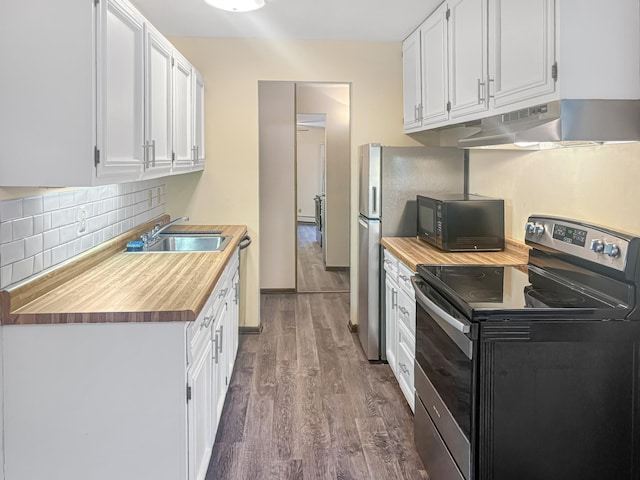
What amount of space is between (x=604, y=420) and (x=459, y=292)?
630 millimetres

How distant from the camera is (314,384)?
11.7 feet

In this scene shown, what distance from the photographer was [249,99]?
14.3ft

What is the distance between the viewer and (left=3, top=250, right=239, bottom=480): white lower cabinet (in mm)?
1862

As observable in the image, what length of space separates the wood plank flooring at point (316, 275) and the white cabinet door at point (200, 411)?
12.7 ft

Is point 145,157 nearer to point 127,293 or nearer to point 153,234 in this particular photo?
point 127,293

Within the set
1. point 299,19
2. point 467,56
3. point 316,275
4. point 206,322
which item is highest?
point 299,19

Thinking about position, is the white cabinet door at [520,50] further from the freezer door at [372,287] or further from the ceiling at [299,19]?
the freezer door at [372,287]

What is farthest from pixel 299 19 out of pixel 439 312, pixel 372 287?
pixel 439 312

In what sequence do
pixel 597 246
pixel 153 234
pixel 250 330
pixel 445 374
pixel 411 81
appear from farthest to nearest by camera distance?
pixel 250 330
pixel 411 81
pixel 153 234
pixel 445 374
pixel 597 246

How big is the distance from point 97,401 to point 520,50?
6.76 feet

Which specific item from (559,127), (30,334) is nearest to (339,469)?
(30,334)

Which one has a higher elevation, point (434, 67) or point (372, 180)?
point (434, 67)

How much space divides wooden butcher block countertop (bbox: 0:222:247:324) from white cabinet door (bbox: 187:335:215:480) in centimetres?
24

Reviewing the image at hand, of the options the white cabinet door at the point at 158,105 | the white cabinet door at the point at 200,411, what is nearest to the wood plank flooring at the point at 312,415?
the white cabinet door at the point at 200,411
